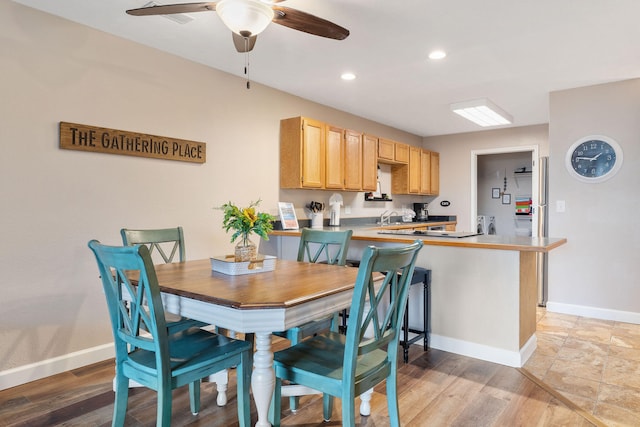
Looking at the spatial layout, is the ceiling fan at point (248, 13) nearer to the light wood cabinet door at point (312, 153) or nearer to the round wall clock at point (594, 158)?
the light wood cabinet door at point (312, 153)

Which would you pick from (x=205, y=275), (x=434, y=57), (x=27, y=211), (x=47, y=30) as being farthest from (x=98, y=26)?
(x=434, y=57)

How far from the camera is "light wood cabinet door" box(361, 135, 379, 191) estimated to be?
495cm

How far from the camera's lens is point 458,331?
3.00m

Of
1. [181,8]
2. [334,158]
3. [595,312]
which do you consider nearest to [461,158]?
[334,158]

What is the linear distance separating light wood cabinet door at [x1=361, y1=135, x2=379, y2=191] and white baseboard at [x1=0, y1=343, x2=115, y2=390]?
3272 millimetres

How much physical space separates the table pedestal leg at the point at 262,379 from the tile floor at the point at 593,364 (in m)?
1.78

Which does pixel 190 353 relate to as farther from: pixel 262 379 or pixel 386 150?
pixel 386 150

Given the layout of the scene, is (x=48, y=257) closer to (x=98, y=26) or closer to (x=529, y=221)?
(x=98, y=26)

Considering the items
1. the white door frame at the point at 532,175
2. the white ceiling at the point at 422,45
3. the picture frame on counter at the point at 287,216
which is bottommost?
the picture frame on counter at the point at 287,216

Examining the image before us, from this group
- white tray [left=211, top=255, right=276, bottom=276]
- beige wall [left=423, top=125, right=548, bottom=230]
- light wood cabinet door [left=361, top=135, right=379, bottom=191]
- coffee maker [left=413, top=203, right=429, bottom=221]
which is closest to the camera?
white tray [left=211, top=255, right=276, bottom=276]

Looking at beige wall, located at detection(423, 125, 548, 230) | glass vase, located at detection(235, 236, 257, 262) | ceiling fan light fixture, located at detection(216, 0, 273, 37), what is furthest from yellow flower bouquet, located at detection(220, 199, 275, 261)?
beige wall, located at detection(423, 125, 548, 230)

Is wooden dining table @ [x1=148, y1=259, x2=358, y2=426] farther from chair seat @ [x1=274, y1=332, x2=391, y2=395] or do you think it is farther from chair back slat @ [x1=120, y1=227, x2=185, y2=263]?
chair back slat @ [x1=120, y1=227, x2=185, y2=263]

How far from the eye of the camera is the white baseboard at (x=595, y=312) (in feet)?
12.5

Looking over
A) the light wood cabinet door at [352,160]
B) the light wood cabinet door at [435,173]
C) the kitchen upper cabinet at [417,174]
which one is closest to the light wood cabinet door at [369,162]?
the light wood cabinet door at [352,160]
